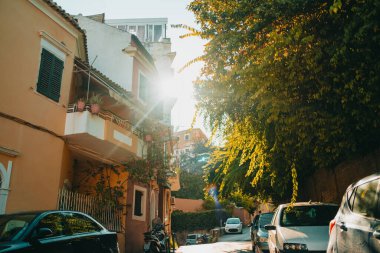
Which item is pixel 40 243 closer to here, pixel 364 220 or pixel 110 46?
pixel 364 220

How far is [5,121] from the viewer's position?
368 inches

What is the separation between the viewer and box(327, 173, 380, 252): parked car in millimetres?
3627

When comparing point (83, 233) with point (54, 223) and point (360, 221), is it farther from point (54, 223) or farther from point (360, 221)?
point (360, 221)

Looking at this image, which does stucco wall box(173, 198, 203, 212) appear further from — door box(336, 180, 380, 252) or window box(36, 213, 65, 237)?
door box(336, 180, 380, 252)

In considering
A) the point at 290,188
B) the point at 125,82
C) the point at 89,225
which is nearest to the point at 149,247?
the point at 89,225

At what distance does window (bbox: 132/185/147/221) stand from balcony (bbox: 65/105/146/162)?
9.09 ft

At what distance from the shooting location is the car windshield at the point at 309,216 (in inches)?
314

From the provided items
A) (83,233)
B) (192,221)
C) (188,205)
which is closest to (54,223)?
(83,233)

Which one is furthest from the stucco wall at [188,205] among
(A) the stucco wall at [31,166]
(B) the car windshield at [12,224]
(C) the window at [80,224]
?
(B) the car windshield at [12,224]

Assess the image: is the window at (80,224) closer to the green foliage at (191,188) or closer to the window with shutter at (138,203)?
the window with shutter at (138,203)

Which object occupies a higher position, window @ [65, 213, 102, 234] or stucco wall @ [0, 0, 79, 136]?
stucco wall @ [0, 0, 79, 136]

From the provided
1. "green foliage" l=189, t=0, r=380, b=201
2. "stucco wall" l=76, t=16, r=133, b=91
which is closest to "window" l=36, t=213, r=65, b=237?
"green foliage" l=189, t=0, r=380, b=201

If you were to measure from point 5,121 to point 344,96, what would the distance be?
8.69 m

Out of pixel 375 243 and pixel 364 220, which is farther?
pixel 364 220
